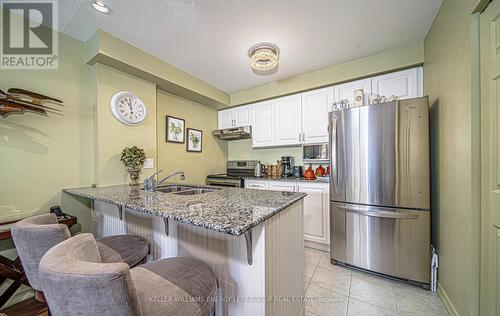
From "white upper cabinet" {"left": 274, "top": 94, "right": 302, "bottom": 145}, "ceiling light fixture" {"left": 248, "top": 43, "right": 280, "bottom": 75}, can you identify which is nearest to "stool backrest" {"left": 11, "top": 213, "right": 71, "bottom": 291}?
"ceiling light fixture" {"left": 248, "top": 43, "right": 280, "bottom": 75}

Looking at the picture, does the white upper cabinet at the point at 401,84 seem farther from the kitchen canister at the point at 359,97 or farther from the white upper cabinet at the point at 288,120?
the white upper cabinet at the point at 288,120

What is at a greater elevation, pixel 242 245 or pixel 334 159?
pixel 334 159

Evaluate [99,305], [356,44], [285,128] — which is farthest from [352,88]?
[99,305]

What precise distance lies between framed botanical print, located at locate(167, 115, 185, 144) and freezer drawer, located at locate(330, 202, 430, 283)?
2.40m

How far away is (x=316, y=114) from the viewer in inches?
107

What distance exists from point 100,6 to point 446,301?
12.0 ft

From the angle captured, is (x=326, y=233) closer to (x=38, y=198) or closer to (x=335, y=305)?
(x=335, y=305)

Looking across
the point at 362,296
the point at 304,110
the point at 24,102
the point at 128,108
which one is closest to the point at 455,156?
the point at 362,296

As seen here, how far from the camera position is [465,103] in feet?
4.00

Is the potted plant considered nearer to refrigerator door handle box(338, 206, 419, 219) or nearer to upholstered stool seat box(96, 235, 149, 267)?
upholstered stool seat box(96, 235, 149, 267)

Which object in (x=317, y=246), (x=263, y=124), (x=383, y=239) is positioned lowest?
(x=317, y=246)

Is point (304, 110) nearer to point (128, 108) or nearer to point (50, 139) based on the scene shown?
point (128, 108)

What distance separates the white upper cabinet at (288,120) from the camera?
9.48ft

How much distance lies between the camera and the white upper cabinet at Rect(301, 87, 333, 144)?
8.68 ft
